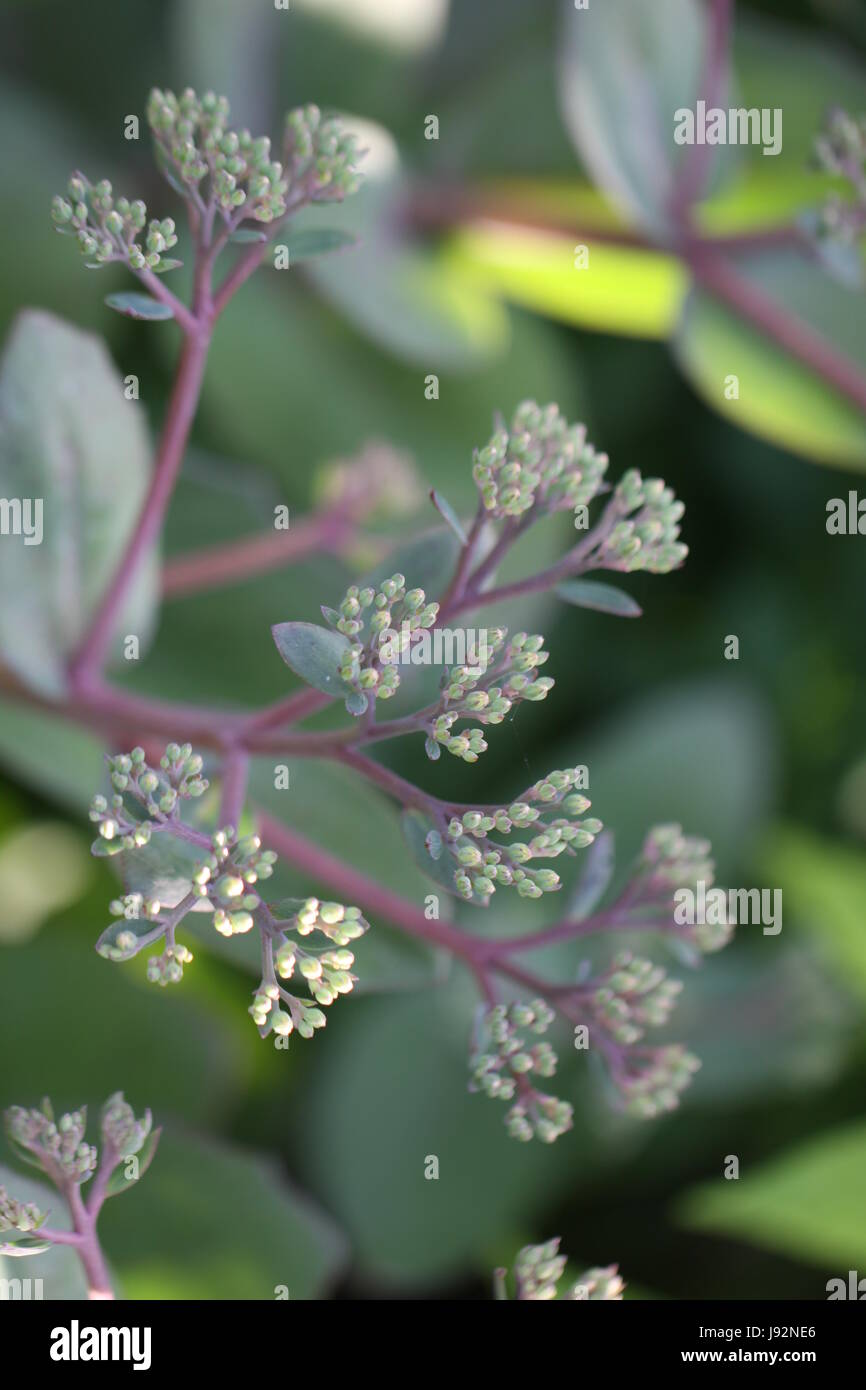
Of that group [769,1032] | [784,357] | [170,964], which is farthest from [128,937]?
[769,1032]

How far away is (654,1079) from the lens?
0.49m

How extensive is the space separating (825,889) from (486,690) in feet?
1.93

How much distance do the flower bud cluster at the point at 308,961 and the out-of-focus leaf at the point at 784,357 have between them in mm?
467

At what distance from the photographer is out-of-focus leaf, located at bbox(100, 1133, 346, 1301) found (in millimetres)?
650

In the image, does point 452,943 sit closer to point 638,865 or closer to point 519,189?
point 638,865

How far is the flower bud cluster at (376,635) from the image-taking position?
1.28ft

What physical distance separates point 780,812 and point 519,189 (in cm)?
56

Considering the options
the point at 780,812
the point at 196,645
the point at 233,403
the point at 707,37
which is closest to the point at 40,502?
the point at 196,645

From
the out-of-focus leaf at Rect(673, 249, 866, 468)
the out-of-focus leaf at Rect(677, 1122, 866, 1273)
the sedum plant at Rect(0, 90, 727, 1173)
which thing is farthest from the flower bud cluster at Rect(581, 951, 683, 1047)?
the out-of-focus leaf at Rect(673, 249, 866, 468)

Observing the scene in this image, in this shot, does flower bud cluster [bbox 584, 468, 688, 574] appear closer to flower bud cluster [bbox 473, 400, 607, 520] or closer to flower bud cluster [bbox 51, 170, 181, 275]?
flower bud cluster [bbox 473, 400, 607, 520]

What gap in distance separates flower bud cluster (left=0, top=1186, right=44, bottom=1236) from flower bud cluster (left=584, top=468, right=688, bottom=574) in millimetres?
288

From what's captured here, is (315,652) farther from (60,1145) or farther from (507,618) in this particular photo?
(507,618)

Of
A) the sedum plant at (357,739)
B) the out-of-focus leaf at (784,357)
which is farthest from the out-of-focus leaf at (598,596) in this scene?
the out-of-focus leaf at (784,357)

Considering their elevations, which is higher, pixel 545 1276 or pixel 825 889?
pixel 825 889
